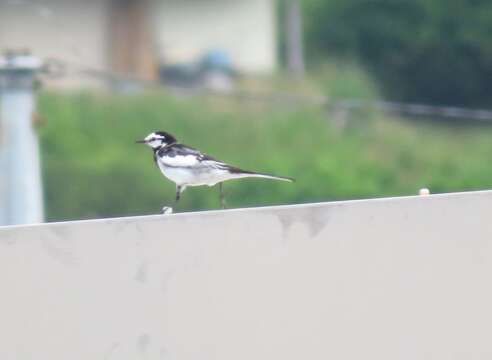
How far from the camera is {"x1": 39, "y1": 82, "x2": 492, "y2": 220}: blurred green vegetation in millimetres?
24938

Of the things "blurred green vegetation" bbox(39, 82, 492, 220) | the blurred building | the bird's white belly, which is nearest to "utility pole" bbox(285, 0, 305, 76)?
the blurred building

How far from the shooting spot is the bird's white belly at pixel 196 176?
9.55 meters

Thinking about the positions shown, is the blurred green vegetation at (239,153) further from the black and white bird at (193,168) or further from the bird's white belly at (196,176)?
the bird's white belly at (196,176)

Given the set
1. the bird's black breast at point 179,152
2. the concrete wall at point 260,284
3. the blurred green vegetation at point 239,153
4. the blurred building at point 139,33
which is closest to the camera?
the concrete wall at point 260,284

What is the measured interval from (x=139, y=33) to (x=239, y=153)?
10.1 m

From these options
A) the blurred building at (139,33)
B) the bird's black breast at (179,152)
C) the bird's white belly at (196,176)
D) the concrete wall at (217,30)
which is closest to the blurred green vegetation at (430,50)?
the concrete wall at (217,30)

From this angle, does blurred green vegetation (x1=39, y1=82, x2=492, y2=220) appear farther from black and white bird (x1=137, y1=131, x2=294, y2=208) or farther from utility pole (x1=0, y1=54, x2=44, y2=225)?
black and white bird (x1=137, y1=131, x2=294, y2=208)

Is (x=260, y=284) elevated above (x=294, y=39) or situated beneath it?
situated beneath

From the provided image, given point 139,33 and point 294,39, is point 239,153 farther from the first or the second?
point 294,39

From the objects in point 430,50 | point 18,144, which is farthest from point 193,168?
point 430,50

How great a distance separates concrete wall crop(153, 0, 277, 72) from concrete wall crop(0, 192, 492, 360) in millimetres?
31430

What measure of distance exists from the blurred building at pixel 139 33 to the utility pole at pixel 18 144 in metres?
18.5

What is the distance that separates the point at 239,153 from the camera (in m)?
28.3

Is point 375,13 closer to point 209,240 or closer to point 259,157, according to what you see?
point 259,157
